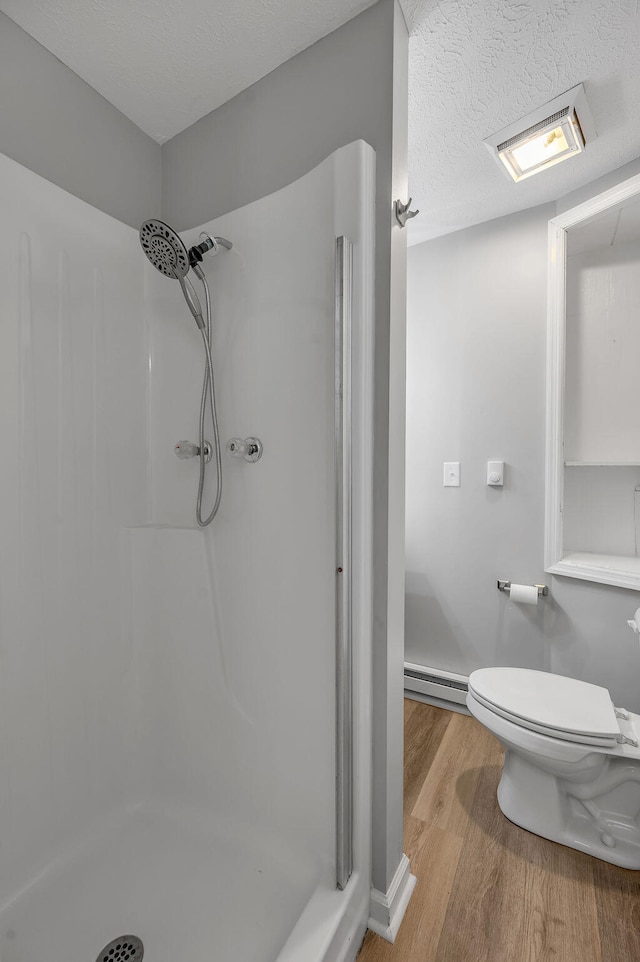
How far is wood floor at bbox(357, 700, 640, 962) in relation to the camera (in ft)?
3.46

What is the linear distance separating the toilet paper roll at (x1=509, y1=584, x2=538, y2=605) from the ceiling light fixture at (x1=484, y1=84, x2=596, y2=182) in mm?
1732

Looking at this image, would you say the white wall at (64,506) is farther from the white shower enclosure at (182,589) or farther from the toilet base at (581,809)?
the toilet base at (581,809)

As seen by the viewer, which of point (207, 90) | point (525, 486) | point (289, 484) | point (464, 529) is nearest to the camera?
point (289, 484)

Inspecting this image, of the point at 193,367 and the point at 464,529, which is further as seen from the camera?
the point at 464,529

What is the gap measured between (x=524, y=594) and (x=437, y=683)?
66 centimetres

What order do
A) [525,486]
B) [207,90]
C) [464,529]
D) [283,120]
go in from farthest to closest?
[464,529], [525,486], [207,90], [283,120]

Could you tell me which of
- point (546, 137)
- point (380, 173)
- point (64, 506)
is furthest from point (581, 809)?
point (546, 137)

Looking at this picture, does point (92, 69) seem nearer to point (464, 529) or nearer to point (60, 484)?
point (60, 484)

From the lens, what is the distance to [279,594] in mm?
1175

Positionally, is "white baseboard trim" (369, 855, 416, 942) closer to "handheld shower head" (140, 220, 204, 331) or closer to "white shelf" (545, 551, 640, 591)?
"white shelf" (545, 551, 640, 591)

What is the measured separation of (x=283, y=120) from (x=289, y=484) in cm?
108

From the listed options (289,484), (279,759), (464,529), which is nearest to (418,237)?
(464,529)

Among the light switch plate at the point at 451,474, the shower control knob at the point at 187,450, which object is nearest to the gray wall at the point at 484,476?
the light switch plate at the point at 451,474

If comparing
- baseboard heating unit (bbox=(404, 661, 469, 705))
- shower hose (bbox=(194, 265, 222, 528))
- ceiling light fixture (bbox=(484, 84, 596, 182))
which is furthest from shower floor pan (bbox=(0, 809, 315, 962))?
ceiling light fixture (bbox=(484, 84, 596, 182))
